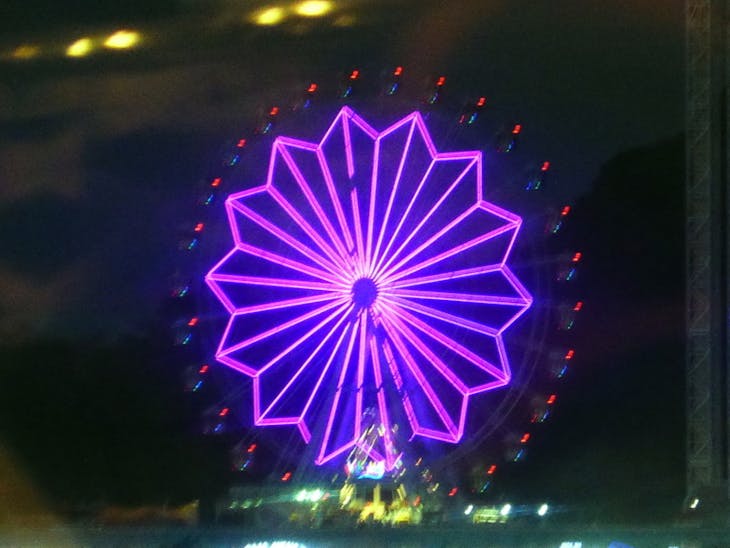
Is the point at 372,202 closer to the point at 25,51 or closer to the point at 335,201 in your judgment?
the point at 335,201

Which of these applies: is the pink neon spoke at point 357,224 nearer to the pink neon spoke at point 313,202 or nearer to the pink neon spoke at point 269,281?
the pink neon spoke at point 313,202

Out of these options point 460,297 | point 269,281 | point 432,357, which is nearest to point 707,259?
point 460,297

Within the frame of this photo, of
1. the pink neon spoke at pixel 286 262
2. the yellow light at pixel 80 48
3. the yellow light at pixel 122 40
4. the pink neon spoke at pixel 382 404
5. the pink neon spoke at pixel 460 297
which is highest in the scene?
the yellow light at pixel 122 40

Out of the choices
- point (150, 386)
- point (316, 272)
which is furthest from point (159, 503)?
point (316, 272)

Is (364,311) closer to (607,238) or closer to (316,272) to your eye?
(316,272)

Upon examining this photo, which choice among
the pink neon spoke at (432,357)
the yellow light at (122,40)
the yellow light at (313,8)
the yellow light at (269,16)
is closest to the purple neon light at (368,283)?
the pink neon spoke at (432,357)

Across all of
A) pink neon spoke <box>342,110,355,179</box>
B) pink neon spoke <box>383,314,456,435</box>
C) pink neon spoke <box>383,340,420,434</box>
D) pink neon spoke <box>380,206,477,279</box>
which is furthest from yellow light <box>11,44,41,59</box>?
pink neon spoke <box>383,340,420,434</box>

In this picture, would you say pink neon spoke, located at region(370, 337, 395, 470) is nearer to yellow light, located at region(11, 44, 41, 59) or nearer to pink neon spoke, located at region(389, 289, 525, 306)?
pink neon spoke, located at region(389, 289, 525, 306)
